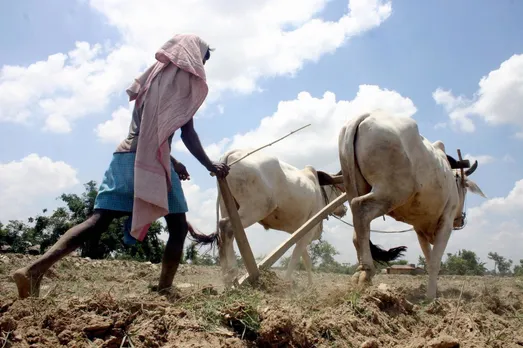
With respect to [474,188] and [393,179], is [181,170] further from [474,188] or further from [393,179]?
[474,188]

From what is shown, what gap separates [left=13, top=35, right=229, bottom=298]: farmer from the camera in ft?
11.4

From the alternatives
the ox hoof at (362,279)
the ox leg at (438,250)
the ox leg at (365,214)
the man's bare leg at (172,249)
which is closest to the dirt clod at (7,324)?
the man's bare leg at (172,249)

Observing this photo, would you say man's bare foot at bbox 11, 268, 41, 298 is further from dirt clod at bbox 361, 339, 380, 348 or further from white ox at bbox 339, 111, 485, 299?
white ox at bbox 339, 111, 485, 299

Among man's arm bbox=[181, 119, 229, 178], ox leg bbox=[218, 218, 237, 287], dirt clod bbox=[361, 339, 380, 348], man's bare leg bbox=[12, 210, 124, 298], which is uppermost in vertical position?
man's arm bbox=[181, 119, 229, 178]

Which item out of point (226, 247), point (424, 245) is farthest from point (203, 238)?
point (424, 245)

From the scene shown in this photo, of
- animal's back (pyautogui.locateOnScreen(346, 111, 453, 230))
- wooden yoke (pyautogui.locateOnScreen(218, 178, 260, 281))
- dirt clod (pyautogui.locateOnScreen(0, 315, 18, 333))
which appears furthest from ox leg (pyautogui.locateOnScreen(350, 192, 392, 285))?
dirt clod (pyautogui.locateOnScreen(0, 315, 18, 333))

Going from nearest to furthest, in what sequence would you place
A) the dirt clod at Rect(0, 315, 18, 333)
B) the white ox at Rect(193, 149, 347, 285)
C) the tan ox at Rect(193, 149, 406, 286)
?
1. the dirt clod at Rect(0, 315, 18, 333)
2. the tan ox at Rect(193, 149, 406, 286)
3. the white ox at Rect(193, 149, 347, 285)

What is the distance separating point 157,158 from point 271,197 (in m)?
4.21

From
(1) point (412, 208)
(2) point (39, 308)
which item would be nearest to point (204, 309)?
(2) point (39, 308)

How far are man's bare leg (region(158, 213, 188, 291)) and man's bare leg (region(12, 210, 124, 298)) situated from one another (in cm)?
40

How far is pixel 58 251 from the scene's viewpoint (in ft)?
10.8

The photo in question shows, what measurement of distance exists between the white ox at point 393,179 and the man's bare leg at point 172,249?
1.62m

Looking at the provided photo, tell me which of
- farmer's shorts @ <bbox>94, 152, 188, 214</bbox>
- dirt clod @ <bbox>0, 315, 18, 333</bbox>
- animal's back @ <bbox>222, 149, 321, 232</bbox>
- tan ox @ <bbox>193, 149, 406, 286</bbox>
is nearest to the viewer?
dirt clod @ <bbox>0, 315, 18, 333</bbox>

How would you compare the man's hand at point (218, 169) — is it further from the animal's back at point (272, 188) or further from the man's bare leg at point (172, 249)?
the animal's back at point (272, 188)
